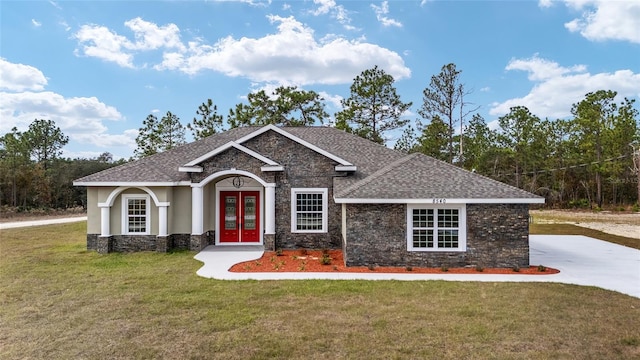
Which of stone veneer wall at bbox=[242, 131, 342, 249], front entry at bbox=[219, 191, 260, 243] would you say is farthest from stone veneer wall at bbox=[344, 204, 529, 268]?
front entry at bbox=[219, 191, 260, 243]

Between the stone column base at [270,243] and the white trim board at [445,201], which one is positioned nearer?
the white trim board at [445,201]

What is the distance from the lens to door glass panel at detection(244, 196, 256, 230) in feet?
52.8

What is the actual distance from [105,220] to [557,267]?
675 inches

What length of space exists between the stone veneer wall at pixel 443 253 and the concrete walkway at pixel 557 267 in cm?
92

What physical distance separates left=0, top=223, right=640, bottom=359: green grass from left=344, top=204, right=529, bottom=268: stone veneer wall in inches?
77.7

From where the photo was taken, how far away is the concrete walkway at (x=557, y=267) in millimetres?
10195

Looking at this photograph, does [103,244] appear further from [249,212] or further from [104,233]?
[249,212]

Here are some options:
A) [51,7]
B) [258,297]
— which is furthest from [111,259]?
[51,7]

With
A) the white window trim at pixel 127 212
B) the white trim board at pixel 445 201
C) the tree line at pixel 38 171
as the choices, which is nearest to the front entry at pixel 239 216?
the white window trim at pixel 127 212

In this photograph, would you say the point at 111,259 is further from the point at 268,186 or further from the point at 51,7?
the point at 51,7

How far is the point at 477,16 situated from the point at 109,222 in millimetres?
18739

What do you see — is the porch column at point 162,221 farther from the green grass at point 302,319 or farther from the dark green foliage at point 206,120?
the dark green foliage at point 206,120

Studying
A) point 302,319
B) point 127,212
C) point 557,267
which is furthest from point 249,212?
point 557,267

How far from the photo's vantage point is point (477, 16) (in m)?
16.5
